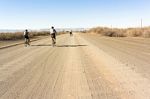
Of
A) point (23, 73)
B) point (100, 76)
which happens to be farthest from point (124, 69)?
point (23, 73)

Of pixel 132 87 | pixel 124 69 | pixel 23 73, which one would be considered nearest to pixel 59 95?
pixel 132 87

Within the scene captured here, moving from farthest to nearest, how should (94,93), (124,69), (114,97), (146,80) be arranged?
(124,69)
(146,80)
(94,93)
(114,97)

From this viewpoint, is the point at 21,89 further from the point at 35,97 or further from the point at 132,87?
the point at 132,87

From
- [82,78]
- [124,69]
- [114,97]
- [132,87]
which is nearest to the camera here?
[114,97]

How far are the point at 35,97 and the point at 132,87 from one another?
2.73m

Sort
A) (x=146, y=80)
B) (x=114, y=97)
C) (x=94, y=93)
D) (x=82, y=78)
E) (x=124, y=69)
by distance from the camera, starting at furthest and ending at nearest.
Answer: (x=124, y=69) < (x=82, y=78) < (x=146, y=80) < (x=94, y=93) < (x=114, y=97)

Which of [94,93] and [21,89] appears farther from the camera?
[21,89]

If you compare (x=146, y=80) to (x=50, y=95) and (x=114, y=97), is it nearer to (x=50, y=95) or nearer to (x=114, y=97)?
(x=114, y=97)

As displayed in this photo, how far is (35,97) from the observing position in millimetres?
7000

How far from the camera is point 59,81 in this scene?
9.00 metres

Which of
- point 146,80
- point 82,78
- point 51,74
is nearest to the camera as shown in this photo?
point 146,80

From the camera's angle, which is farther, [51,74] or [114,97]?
[51,74]

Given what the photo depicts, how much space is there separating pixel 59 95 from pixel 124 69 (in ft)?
15.4

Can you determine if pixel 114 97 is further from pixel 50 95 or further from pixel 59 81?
pixel 59 81
